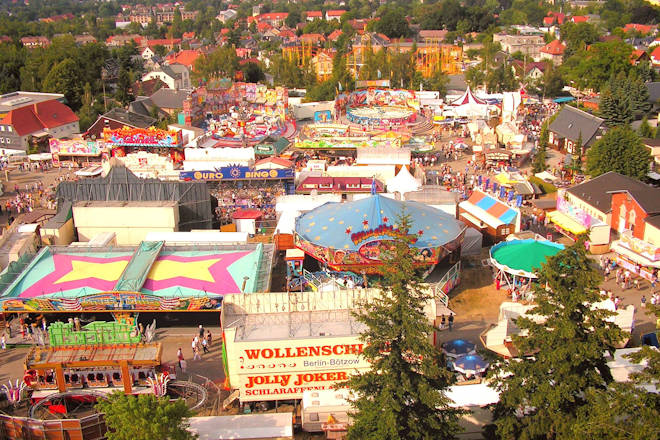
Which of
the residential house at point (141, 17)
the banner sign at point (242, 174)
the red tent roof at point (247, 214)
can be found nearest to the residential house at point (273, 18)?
the residential house at point (141, 17)

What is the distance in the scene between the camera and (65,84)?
55.8 metres

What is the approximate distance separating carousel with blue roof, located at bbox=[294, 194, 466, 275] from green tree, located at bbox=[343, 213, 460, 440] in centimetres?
833

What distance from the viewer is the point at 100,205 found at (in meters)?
26.0

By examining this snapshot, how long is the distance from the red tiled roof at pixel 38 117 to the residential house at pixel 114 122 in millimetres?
3868

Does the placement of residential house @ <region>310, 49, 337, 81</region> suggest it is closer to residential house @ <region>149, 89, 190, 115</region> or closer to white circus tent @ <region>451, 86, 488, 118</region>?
residential house @ <region>149, 89, 190, 115</region>

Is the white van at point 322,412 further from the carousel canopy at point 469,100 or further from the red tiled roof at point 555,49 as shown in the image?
the red tiled roof at point 555,49

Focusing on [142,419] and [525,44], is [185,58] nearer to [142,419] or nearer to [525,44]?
[525,44]

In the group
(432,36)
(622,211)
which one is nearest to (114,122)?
(622,211)

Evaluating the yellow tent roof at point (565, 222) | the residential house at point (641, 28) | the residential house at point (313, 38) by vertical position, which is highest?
the residential house at point (641, 28)

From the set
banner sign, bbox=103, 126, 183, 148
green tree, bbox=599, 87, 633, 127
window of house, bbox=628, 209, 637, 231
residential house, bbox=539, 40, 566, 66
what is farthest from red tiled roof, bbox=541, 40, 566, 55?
window of house, bbox=628, 209, 637, 231

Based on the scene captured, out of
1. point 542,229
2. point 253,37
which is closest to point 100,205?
point 542,229

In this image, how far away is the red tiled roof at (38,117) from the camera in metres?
43.6

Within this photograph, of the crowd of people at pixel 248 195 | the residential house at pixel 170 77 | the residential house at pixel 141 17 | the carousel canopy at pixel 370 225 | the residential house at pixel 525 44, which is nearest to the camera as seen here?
the carousel canopy at pixel 370 225

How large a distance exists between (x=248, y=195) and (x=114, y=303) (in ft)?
39.3
